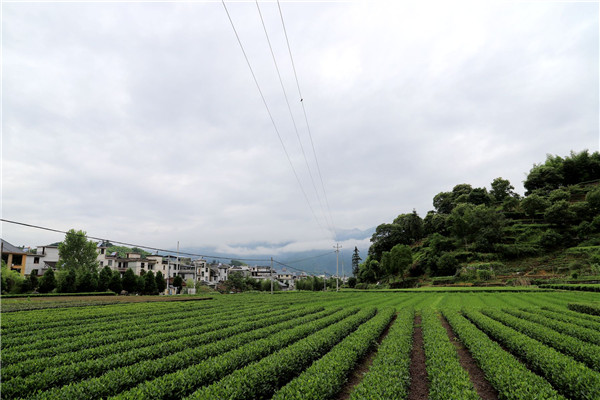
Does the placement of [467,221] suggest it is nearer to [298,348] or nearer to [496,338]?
[496,338]

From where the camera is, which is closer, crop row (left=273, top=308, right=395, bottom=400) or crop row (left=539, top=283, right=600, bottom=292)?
crop row (left=273, top=308, right=395, bottom=400)

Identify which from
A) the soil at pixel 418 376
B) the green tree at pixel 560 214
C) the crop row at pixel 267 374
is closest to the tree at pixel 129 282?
the crop row at pixel 267 374

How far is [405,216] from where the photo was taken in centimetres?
11506

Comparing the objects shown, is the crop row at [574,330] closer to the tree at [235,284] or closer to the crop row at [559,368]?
the crop row at [559,368]

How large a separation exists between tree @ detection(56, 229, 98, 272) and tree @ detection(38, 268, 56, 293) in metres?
14.0

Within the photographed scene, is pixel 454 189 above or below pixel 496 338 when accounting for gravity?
above

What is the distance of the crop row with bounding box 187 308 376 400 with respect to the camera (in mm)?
6844

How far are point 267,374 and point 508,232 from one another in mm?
99191

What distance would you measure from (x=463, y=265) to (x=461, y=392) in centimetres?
7956

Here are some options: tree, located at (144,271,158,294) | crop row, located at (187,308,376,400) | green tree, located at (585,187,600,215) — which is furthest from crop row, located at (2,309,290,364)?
green tree, located at (585,187,600,215)

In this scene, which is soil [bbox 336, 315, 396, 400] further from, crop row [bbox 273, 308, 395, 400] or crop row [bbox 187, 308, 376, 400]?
crop row [bbox 187, 308, 376, 400]

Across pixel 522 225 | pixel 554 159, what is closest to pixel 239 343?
pixel 522 225

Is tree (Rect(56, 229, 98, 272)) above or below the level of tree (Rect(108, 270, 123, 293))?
above

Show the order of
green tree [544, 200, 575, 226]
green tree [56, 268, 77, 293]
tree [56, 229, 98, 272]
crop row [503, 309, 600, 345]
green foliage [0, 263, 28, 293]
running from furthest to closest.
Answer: green tree [544, 200, 575, 226], tree [56, 229, 98, 272], green tree [56, 268, 77, 293], green foliage [0, 263, 28, 293], crop row [503, 309, 600, 345]
